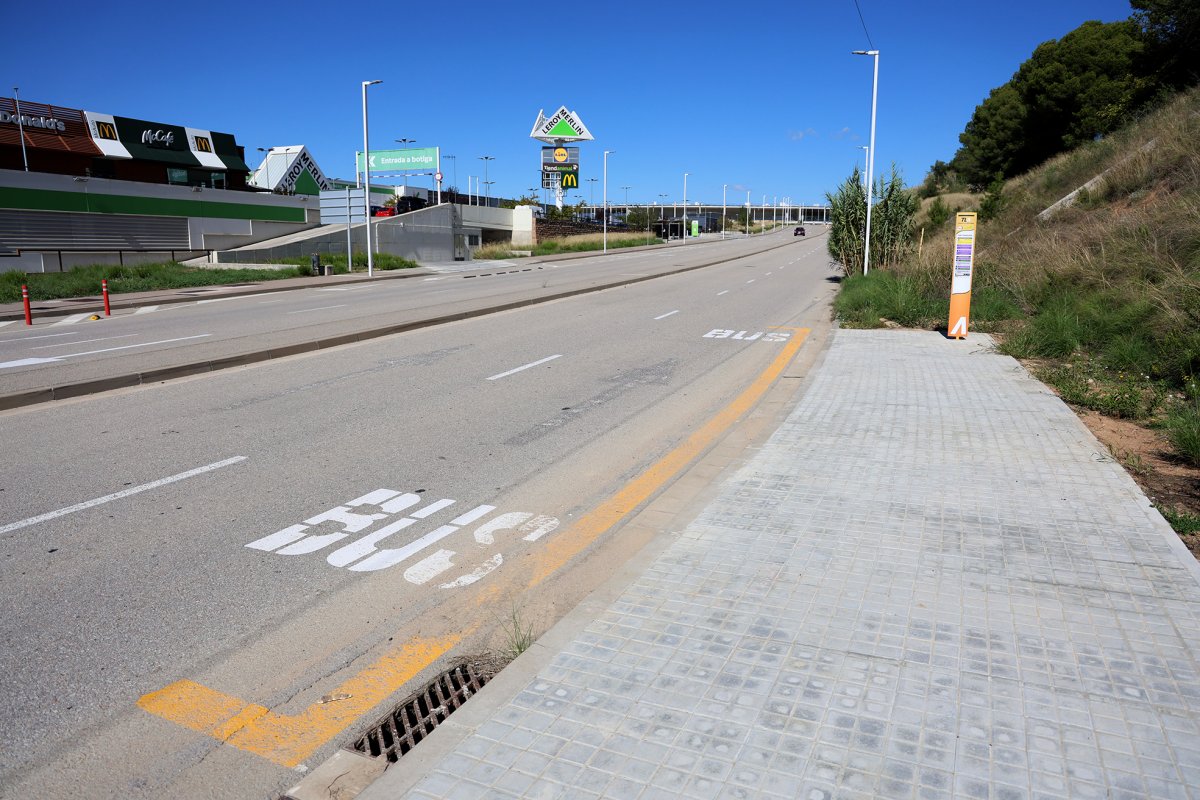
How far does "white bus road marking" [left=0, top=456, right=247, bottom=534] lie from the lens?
5379 millimetres

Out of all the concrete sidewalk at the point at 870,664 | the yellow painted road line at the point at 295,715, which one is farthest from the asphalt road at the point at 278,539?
the concrete sidewalk at the point at 870,664

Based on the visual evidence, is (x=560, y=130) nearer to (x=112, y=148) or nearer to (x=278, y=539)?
(x=112, y=148)

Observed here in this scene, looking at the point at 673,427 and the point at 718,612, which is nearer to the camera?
the point at 718,612

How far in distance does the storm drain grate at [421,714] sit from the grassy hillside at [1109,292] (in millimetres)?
5959

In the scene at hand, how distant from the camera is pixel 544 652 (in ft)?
11.7

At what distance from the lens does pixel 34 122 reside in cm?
4144

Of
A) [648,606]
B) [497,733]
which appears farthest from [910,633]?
[497,733]

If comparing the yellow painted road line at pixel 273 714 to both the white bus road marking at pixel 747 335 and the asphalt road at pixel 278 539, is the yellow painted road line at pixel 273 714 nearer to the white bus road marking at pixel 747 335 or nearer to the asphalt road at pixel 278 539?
the asphalt road at pixel 278 539

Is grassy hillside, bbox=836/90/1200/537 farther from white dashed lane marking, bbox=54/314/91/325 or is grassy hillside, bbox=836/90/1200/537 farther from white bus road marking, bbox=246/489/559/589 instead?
white dashed lane marking, bbox=54/314/91/325

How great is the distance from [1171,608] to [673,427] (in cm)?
482

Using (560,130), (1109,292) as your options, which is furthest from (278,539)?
(560,130)

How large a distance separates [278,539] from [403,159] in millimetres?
63932

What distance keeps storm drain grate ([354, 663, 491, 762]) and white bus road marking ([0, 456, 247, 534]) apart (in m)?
3.52

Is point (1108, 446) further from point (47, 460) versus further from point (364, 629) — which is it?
point (47, 460)
